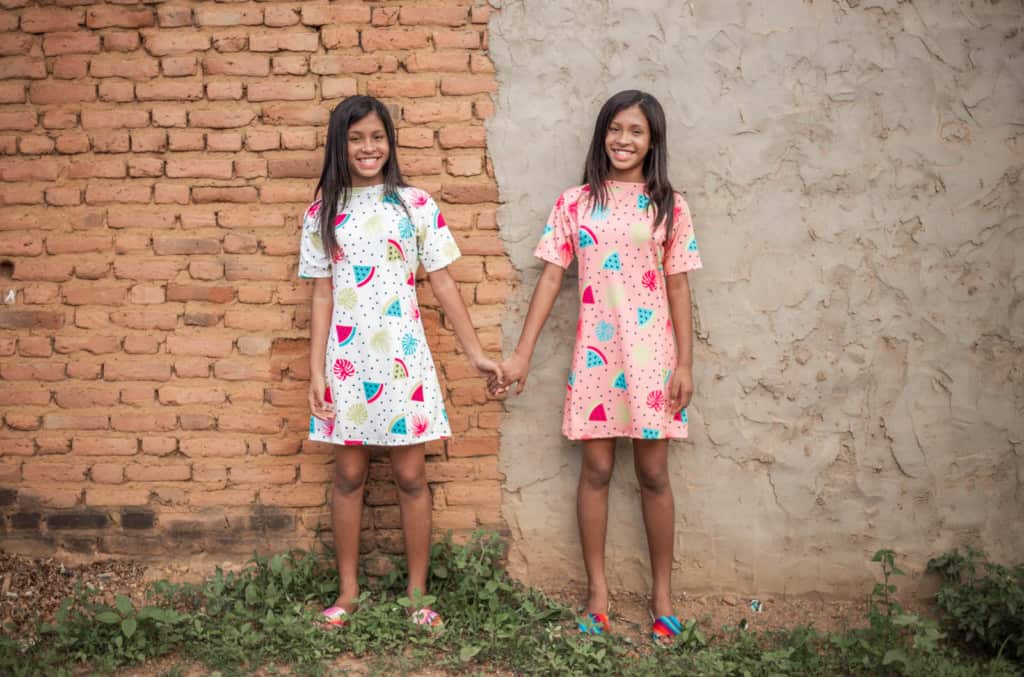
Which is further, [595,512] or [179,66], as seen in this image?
[179,66]

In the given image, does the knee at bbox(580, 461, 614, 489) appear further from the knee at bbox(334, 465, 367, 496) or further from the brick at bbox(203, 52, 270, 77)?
the brick at bbox(203, 52, 270, 77)

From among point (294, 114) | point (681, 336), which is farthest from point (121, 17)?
point (681, 336)

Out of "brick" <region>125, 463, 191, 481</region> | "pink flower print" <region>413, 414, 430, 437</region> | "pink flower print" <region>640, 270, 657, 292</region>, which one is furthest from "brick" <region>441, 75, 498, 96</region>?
"brick" <region>125, 463, 191, 481</region>

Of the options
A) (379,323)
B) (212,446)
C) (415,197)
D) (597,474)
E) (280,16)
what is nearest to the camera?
(379,323)

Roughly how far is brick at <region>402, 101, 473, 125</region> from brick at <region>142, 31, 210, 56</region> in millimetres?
888

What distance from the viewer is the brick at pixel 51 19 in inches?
137

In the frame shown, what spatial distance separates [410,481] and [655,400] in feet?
3.27

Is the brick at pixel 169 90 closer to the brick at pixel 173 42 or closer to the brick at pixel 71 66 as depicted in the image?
the brick at pixel 173 42

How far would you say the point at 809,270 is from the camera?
344cm

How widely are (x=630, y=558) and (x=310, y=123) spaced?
2246 mm

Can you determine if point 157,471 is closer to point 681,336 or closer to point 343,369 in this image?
point 343,369

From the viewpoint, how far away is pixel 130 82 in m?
3.50

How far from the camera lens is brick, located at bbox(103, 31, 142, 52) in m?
3.49

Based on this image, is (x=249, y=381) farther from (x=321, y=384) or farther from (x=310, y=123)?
(x=310, y=123)
